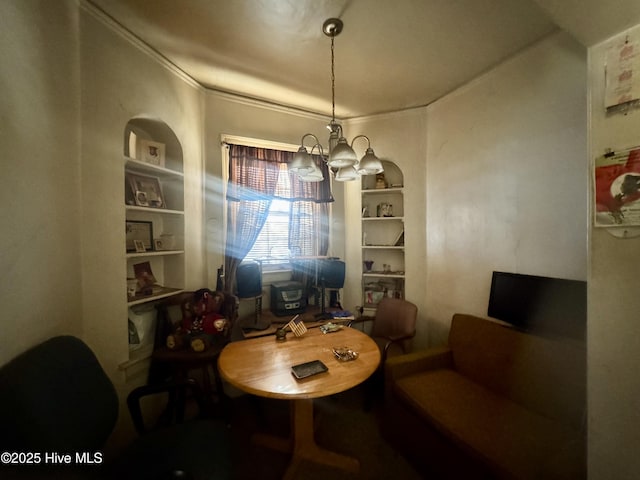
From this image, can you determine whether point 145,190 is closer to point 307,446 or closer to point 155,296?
point 155,296

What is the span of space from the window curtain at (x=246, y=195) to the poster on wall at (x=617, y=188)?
2.16m

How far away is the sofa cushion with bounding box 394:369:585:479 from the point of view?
109 cm

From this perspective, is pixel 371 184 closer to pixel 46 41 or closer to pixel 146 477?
pixel 46 41

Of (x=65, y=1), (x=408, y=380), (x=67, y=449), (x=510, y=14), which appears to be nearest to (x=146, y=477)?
(x=67, y=449)

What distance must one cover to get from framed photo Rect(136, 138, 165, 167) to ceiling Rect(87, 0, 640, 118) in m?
0.68

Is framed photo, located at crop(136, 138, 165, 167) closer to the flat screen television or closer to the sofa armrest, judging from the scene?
the sofa armrest

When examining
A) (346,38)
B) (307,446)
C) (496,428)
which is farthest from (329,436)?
(346,38)

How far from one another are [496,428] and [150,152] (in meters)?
2.98

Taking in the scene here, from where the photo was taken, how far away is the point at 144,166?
1814mm

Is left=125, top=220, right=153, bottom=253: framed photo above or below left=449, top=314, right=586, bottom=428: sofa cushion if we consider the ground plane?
above

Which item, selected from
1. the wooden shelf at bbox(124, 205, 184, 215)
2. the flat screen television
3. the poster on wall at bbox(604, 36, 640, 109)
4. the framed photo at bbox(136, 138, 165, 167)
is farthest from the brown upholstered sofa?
the framed photo at bbox(136, 138, 165, 167)

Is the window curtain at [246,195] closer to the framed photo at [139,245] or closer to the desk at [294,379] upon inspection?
the framed photo at [139,245]

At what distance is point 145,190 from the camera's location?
1968 millimetres

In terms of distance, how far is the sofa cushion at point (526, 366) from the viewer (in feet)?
4.43
